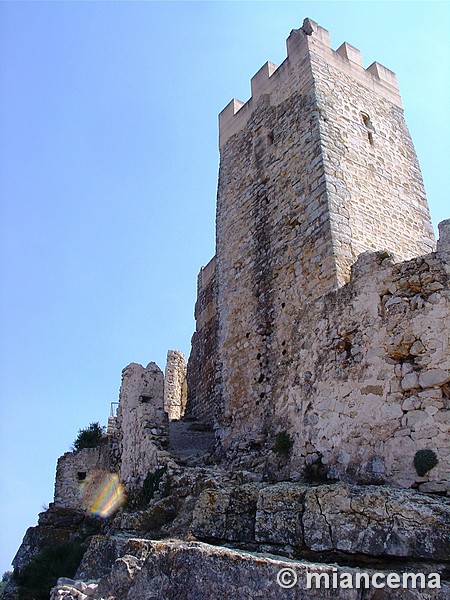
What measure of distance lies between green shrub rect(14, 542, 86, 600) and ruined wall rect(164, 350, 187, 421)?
7451 mm

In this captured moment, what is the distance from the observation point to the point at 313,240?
929cm

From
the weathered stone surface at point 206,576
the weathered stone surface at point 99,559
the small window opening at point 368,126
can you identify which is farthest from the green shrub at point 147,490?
the small window opening at point 368,126

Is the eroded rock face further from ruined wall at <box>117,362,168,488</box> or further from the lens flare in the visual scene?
the lens flare

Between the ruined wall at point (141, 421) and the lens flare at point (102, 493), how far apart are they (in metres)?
0.37

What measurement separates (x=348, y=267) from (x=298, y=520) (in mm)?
5122

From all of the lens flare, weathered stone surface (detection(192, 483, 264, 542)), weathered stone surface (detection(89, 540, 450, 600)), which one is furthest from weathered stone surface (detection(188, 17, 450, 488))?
the lens flare

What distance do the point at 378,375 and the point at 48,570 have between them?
21.6 feet

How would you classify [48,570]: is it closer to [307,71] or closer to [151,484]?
[151,484]

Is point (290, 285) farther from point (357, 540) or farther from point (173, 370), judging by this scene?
point (173, 370)

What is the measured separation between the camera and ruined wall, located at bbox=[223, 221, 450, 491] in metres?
4.76

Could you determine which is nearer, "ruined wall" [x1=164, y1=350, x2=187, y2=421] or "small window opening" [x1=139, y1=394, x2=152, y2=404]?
"small window opening" [x1=139, y1=394, x2=152, y2=404]

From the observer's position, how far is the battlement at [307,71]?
36.2 ft

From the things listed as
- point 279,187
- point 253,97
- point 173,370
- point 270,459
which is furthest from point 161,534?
point 173,370

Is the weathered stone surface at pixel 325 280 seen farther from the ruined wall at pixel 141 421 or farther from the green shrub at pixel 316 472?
the ruined wall at pixel 141 421
